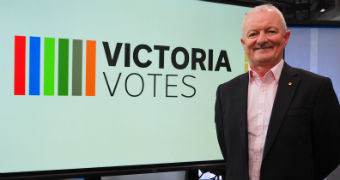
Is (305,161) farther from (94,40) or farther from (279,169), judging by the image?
(94,40)

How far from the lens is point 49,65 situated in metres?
1.67

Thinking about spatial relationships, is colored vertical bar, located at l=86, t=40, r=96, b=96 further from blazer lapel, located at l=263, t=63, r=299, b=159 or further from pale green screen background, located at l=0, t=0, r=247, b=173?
blazer lapel, located at l=263, t=63, r=299, b=159

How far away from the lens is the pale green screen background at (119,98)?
63.5 inches

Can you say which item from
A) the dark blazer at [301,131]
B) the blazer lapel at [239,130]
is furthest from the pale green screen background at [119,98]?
the dark blazer at [301,131]

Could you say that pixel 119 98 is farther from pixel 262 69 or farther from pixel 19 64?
pixel 262 69

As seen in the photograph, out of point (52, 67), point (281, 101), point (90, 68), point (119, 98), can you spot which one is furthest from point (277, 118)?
point (52, 67)

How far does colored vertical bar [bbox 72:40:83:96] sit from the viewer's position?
5.61 feet

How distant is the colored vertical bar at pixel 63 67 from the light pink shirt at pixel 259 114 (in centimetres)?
99

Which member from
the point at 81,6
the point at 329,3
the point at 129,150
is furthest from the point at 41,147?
the point at 329,3

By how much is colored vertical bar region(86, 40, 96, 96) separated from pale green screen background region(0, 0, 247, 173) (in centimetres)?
2

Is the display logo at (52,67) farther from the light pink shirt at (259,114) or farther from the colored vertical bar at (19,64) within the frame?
the light pink shirt at (259,114)

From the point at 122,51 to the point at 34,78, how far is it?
0.50 m

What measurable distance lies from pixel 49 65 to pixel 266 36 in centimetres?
112

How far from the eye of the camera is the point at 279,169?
47.5 inches
